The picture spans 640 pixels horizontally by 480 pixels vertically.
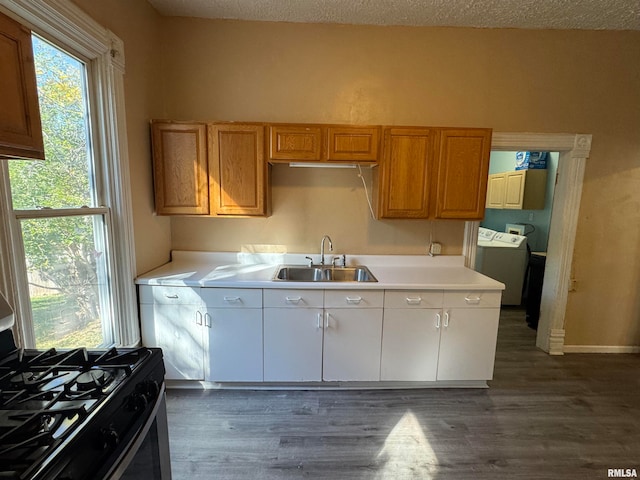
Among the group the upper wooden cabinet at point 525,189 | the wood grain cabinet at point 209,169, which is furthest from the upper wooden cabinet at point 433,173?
the upper wooden cabinet at point 525,189

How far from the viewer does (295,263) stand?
9.14 ft

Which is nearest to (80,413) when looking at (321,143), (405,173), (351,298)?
(351,298)

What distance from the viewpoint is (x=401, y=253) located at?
286 cm

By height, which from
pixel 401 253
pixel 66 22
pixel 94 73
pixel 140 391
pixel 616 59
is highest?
pixel 616 59

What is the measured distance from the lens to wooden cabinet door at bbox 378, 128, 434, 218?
2391 millimetres

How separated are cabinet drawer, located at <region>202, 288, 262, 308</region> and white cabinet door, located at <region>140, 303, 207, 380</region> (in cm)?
13

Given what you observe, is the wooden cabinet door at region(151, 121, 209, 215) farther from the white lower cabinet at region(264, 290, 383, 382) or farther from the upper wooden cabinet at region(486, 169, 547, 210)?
the upper wooden cabinet at region(486, 169, 547, 210)

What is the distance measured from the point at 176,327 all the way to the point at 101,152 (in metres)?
1.33

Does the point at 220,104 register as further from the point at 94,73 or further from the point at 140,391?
the point at 140,391

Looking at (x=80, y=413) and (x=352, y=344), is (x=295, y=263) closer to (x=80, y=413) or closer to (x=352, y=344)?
(x=352, y=344)

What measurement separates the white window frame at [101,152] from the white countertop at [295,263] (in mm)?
226

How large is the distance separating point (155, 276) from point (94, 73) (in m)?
1.39

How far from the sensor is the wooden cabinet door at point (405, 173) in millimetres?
2391

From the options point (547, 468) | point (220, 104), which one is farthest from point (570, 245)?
point (220, 104)
